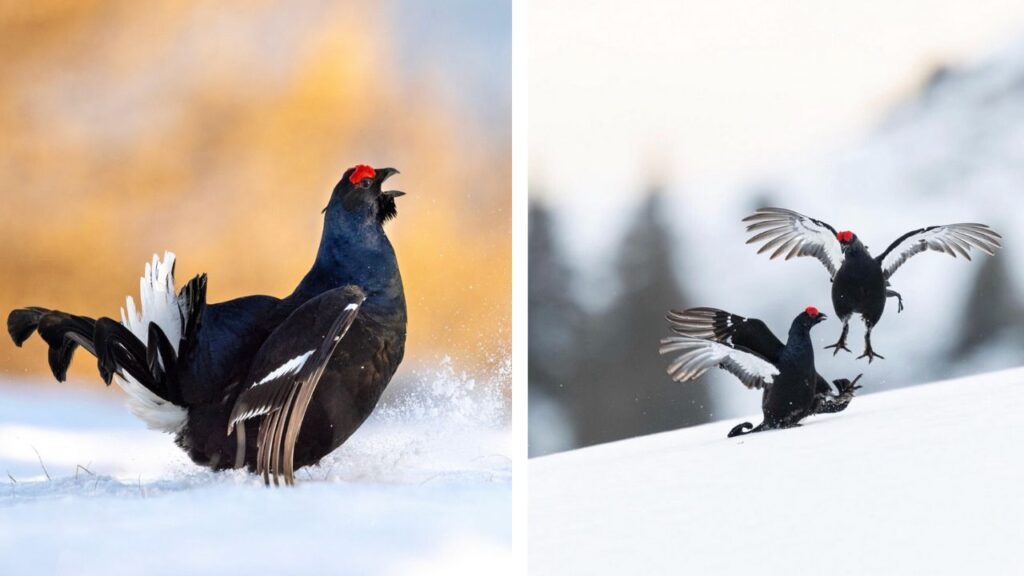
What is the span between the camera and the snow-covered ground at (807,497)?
2.82 meters

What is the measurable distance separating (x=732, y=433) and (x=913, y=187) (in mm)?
933

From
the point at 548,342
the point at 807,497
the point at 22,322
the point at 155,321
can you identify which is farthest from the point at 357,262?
the point at 807,497

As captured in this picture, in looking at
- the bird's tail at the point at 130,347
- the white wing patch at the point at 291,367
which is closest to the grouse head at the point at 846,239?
the white wing patch at the point at 291,367

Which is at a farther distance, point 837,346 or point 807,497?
point 837,346

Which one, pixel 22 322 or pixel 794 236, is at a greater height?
pixel 794 236

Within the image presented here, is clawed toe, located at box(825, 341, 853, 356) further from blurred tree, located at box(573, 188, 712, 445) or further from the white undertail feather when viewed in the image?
the white undertail feather

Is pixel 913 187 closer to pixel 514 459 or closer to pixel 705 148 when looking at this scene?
pixel 705 148

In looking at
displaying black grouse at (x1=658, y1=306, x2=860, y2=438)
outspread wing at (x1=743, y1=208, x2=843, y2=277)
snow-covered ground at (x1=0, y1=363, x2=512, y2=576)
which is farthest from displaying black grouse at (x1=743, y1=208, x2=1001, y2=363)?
snow-covered ground at (x1=0, y1=363, x2=512, y2=576)

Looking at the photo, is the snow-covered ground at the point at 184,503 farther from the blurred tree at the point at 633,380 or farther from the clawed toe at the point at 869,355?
the clawed toe at the point at 869,355

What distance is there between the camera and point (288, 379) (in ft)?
8.56

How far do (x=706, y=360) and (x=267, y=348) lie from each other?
1.26 metres

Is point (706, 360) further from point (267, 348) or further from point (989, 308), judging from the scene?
point (267, 348)

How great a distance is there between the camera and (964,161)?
3.20 m

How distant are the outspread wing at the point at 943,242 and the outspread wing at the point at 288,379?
1.64 m
